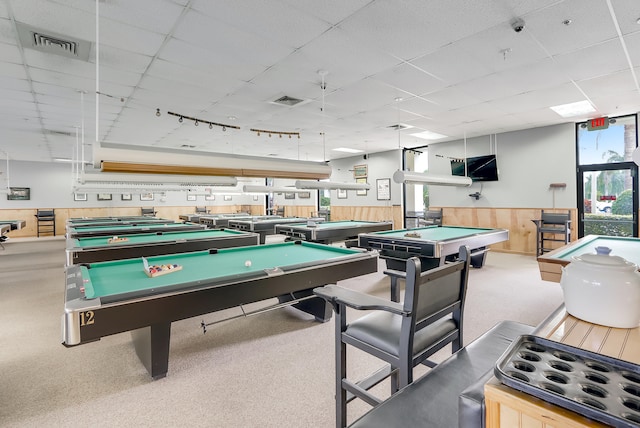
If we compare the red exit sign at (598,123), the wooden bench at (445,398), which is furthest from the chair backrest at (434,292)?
the red exit sign at (598,123)

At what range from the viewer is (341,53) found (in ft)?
12.1

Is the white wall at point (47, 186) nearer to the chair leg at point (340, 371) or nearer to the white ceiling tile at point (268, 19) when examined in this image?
the white ceiling tile at point (268, 19)

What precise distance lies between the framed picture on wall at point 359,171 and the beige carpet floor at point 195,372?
7699mm

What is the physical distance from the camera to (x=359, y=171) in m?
11.7

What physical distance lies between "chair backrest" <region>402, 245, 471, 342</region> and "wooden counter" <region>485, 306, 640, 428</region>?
58cm

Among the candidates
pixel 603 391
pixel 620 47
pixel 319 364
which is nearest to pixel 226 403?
pixel 319 364

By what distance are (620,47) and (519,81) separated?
1.13 meters

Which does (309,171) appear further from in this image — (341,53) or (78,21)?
(78,21)

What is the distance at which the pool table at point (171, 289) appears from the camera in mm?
1955

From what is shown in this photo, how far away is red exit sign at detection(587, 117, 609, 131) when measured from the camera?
6449mm

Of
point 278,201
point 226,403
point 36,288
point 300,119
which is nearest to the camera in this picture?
point 226,403

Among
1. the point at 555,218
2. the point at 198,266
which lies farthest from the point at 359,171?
the point at 198,266

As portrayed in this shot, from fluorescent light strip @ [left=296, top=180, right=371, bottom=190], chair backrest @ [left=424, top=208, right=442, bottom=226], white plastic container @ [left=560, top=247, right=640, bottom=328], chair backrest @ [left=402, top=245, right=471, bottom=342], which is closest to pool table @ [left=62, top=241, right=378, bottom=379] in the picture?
chair backrest @ [left=402, top=245, right=471, bottom=342]

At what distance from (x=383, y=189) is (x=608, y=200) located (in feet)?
18.9
